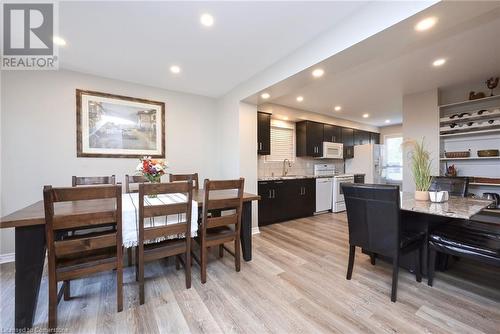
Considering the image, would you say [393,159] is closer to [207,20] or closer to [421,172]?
[421,172]

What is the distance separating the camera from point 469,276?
2072 millimetres

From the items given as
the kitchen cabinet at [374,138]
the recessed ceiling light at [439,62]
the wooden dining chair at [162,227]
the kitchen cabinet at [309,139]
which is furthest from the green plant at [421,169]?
the kitchen cabinet at [374,138]

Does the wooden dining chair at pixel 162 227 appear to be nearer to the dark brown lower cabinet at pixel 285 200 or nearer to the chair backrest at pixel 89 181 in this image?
the chair backrest at pixel 89 181

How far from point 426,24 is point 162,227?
8.60 feet

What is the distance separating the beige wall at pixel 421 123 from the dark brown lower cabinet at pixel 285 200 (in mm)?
1746

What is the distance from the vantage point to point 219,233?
2186 mm

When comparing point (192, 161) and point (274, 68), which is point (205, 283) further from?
point (274, 68)

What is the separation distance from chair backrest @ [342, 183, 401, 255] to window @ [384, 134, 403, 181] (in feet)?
16.3

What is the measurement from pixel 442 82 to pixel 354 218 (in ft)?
9.95

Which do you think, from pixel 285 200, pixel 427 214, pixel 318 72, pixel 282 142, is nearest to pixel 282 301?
pixel 427 214

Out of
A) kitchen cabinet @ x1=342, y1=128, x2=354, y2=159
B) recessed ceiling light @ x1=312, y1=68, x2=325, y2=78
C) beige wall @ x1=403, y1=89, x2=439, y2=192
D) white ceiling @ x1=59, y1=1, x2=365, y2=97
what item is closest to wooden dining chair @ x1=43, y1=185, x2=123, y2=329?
white ceiling @ x1=59, y1=1, x2=365, y2=97

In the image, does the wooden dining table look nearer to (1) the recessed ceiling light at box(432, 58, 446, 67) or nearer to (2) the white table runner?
(2) the white table runner

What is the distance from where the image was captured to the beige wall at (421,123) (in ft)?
11.6

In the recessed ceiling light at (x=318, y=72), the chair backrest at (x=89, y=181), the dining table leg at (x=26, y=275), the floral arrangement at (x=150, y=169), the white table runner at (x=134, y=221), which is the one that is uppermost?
the recessed ceiling light at (x=318, y=72)
